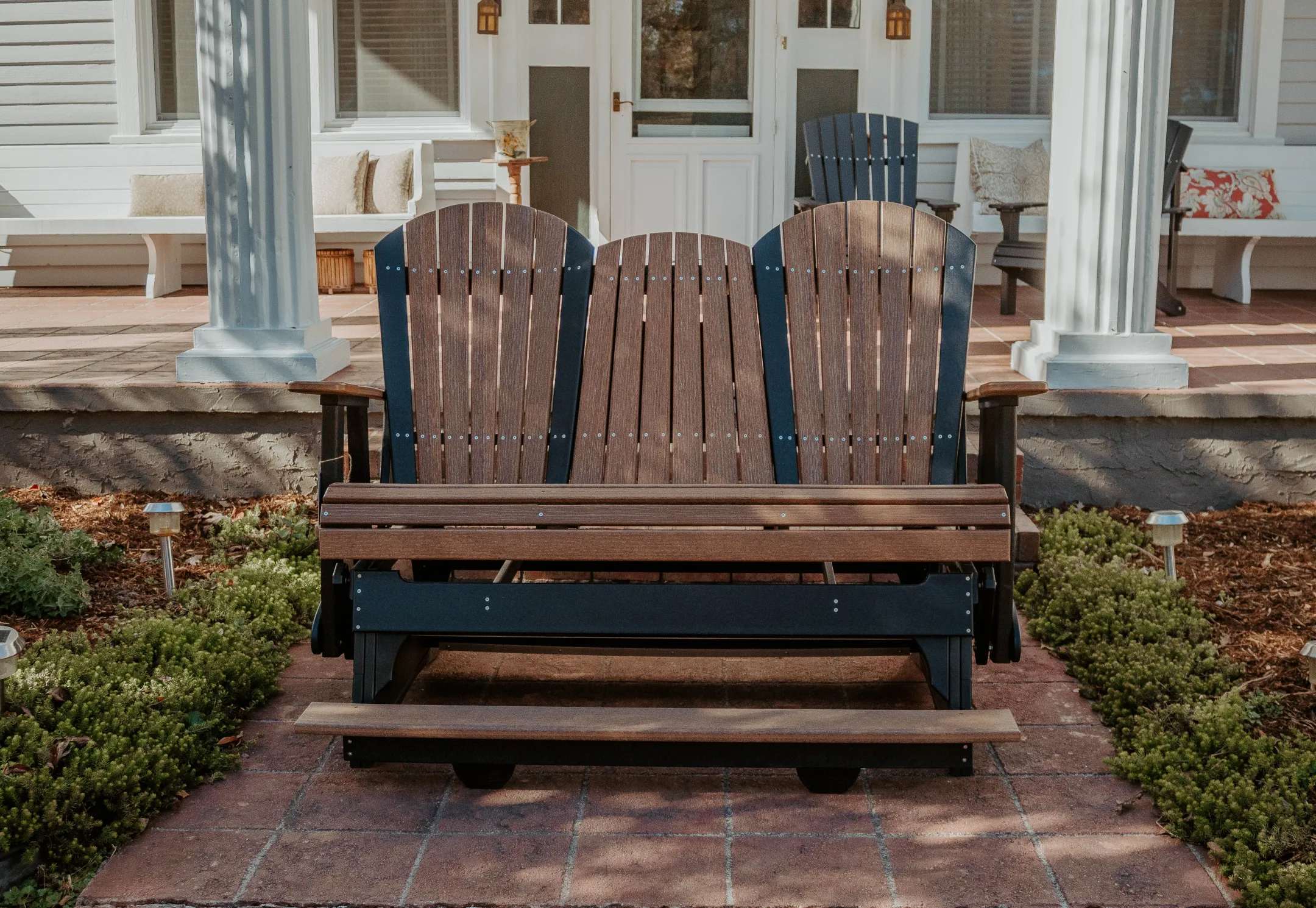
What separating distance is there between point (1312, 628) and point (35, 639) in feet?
10.5

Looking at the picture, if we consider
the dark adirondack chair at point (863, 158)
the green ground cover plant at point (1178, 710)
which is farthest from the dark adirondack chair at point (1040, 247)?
the green ground cover plant at point (1178, 710)

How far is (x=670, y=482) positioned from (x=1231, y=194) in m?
5.40

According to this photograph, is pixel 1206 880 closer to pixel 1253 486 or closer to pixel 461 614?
pixel 461 614

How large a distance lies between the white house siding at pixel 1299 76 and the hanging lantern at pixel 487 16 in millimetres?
4449

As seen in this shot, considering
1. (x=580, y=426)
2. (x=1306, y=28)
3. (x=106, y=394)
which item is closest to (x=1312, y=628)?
(x=580, y=426)

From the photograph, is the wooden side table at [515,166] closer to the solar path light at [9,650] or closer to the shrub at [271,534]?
the shrub at [271,534]

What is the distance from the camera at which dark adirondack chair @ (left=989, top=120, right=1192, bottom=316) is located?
6121 millimetres

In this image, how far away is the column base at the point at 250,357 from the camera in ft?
14.8

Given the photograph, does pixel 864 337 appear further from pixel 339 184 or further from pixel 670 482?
pixel 339 184

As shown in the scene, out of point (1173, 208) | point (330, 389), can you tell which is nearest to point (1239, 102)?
point (1173, 208)

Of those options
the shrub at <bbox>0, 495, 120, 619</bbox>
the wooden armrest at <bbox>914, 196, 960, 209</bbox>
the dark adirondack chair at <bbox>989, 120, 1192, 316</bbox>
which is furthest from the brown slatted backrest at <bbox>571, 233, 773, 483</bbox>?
the wooden armrest at <bbox>914, 196, 960, 209</bbox>

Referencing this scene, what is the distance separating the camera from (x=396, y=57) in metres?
7.86

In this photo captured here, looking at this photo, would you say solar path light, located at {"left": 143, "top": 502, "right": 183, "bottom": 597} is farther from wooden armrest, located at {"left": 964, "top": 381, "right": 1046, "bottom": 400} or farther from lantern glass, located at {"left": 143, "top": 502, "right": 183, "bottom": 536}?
wooden armrest, located at {"left": 964, "top": 381, "right": 1046, "bottom": 400}

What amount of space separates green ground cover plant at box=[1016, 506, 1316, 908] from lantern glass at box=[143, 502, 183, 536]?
223cm
